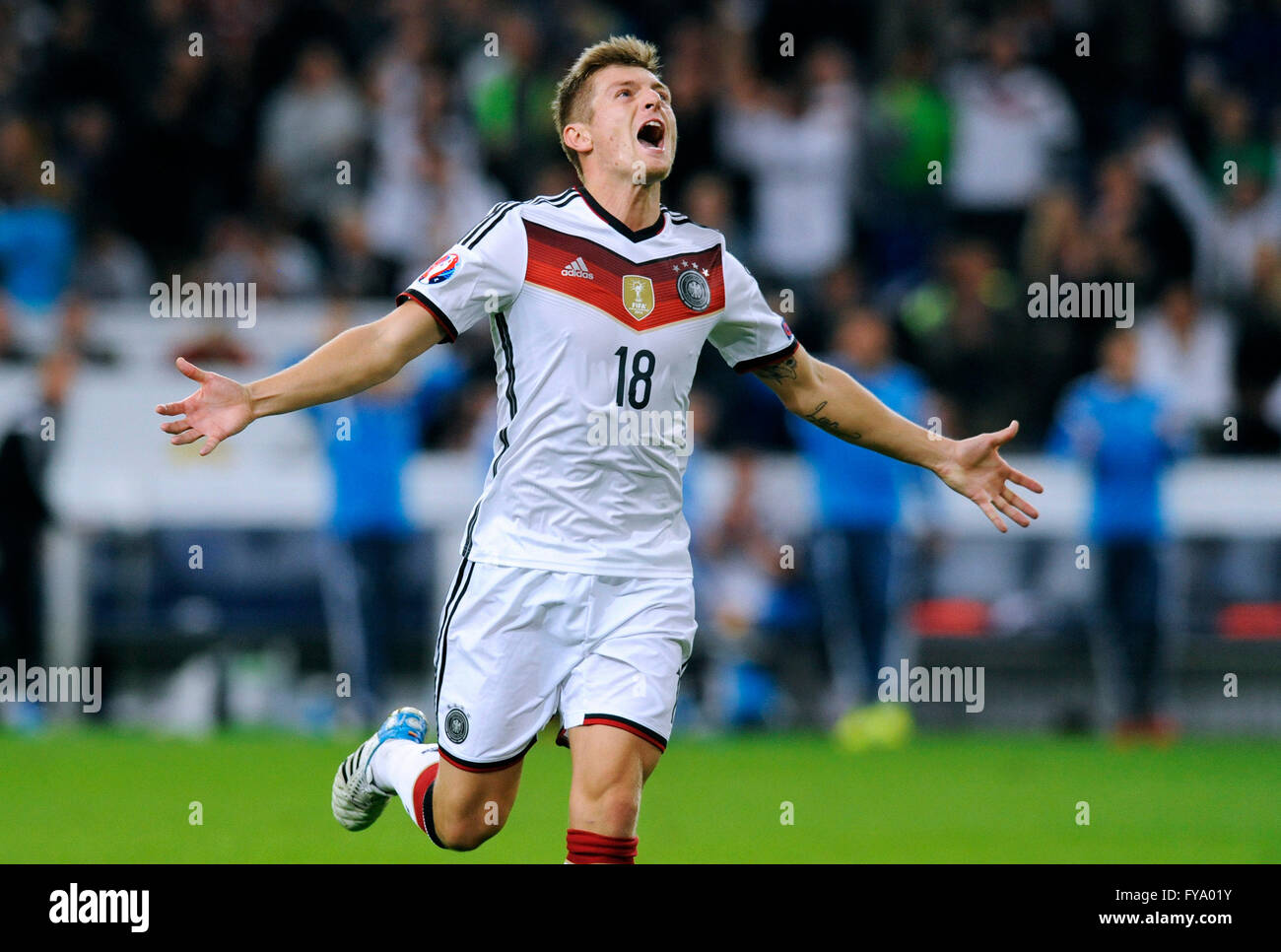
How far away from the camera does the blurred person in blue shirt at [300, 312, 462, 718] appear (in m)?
13.3

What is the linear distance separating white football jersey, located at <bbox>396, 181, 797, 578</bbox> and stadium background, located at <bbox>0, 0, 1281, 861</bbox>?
447 cm

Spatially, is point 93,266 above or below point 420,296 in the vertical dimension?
above

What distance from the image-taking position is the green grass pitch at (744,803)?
27.2 feet

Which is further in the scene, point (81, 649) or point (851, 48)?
point (851, 48)

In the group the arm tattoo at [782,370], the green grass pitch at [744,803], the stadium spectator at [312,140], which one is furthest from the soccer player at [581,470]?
the stadium spectator at [312,140]

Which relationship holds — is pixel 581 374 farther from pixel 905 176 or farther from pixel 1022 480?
pixel 905 176

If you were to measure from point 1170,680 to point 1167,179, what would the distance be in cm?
440

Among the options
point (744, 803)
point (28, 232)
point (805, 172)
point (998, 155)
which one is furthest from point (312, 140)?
point (744, 803)

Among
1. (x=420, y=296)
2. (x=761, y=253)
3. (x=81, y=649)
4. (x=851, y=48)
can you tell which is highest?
(x=851, y=48)

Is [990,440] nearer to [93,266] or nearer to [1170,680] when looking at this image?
[1170,680]

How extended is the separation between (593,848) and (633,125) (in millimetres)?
2147

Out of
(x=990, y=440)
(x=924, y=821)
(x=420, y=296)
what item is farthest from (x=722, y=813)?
(x=420, y=296)

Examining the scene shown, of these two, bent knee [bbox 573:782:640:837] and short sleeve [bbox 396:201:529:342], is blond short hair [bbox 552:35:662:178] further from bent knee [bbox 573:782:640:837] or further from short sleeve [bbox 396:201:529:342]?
bent knee [bbox 573:782:640:837]
